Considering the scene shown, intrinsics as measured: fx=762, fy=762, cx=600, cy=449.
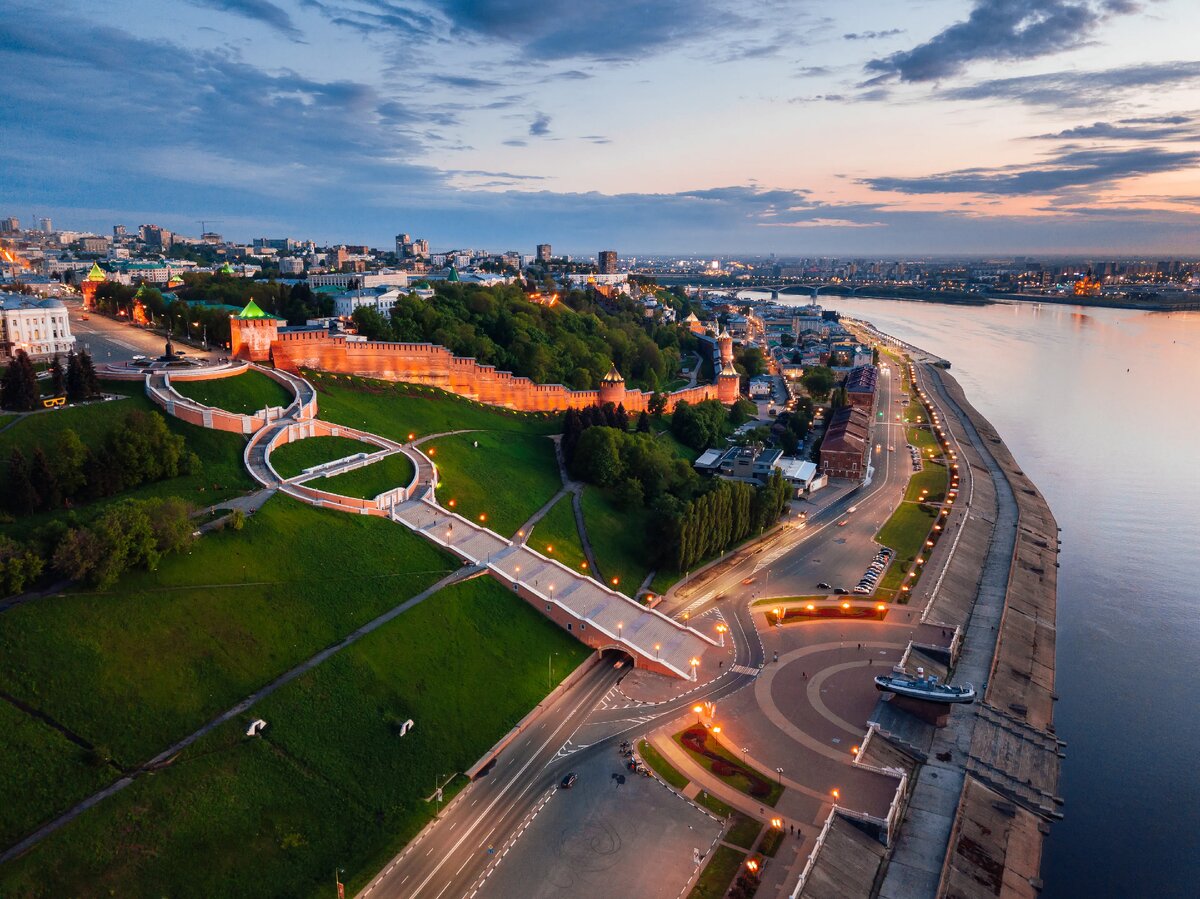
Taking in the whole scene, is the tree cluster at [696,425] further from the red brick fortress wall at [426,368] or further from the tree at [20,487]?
the tree at [20,487]

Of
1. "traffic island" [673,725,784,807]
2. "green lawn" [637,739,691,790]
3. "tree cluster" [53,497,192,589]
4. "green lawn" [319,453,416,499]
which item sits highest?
"tree cluster" [53,497,192,589]

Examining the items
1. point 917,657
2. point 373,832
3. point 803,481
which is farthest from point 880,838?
point 803,481

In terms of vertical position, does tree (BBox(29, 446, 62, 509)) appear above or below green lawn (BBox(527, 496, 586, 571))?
above

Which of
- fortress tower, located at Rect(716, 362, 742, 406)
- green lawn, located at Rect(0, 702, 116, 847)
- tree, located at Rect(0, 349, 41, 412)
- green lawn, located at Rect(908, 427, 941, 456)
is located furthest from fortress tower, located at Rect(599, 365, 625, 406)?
green lawn, located at Rect(0, 702, 116, 847)

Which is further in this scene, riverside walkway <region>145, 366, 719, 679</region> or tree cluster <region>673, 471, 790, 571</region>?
tree cluster <region>673, 471, 790, 571</region>

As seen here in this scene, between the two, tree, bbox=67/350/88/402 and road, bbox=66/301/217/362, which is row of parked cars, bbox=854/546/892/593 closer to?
tree, bbox=67/350/88/402

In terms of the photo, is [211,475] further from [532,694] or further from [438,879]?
[438,879]

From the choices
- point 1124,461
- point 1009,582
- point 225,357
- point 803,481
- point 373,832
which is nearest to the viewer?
point 373,832
